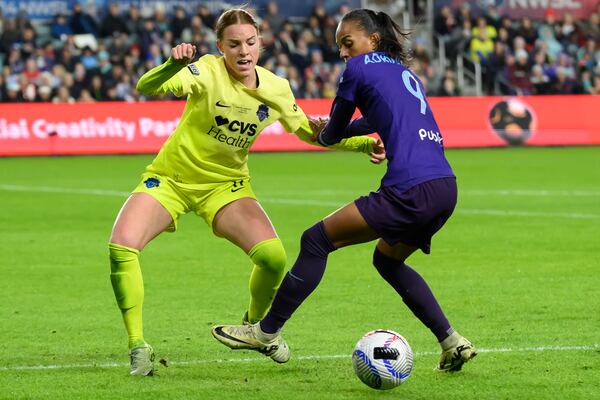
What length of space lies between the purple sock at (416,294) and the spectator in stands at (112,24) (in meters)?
24.4

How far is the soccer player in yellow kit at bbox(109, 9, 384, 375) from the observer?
285 inches

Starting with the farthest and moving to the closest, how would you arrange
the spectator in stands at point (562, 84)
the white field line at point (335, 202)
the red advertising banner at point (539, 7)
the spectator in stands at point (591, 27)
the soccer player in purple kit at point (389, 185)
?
the red advertising banner at point (539, 7)
the spectator in stands at point (591, 27)
the spectator in stands at point (562, 84)
the white field line at point (335, 202)
the soccer player in purple kit at point (389, 185)

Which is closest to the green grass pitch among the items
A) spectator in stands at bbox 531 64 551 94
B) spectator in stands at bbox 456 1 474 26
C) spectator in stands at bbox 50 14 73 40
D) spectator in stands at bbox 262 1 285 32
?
spectator in stands at bbox 50 14 73 40

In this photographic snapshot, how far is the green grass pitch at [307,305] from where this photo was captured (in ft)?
21.8

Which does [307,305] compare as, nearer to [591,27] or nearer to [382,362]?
[382,362]

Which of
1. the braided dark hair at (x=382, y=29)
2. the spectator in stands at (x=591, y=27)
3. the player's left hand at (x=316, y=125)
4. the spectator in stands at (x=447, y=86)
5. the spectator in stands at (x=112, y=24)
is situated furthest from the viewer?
the spectator in stands at (x=591, y=27)

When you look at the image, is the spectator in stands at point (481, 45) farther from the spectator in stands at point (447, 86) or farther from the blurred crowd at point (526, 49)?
the spectator in stands at point (447, 86)

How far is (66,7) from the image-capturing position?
107ft

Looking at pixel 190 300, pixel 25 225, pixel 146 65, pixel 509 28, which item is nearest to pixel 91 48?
pixel 146 65

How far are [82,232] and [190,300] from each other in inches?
195

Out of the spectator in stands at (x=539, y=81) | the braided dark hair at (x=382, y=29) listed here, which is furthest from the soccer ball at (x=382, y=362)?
the spectator in stands at (x=539, y=81)

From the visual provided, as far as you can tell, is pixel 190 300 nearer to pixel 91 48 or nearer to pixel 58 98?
pixel 58 98

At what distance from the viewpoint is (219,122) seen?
7383mm

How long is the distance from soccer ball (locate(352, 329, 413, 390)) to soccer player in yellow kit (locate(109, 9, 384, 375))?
3.34 ft
